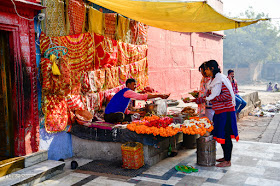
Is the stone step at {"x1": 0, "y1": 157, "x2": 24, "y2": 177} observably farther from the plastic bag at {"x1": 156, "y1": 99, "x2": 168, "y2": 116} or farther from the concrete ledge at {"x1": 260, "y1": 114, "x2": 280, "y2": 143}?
the concrete ledge at {"x1": 260, "y1": 114, "x2": 280, "y2": 143}

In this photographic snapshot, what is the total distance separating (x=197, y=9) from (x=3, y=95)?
12.3ft

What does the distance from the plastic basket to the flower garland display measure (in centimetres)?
28

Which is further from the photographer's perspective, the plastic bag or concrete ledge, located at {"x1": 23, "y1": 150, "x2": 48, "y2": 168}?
the plastic bag

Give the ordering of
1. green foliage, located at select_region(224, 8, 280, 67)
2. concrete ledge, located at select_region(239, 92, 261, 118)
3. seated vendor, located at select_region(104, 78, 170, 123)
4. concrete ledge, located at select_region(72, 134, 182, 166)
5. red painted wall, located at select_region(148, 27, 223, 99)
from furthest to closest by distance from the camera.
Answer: green foliage, located at select_region(224, 8, 280, 67)
concrete ledge, located at select_region(239, 92, 261, 118)
red painted wall, located at select_region(148, 27, 223, 99)
seated vendor, located at select_region(104, 78, 170, 123)
concrete ledge, located at select_region(72, 134, 182, 166)

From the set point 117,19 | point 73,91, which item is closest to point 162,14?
point 117,19

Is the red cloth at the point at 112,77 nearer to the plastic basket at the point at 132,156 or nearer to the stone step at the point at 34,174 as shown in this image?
the plastic basket at the point at 132,156

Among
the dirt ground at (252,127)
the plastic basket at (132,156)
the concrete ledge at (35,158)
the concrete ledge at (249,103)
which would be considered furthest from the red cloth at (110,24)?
the concrete ledge at (249,103)

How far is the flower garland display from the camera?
190 inches

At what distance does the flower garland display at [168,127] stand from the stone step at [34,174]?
4.57ft

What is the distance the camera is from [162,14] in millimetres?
5730

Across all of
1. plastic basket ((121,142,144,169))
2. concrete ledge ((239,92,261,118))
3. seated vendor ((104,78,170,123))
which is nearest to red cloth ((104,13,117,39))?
seated vendor ((104,78,170,123))

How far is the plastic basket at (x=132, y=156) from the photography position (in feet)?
16.2

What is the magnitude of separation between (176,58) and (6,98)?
796 centimetres

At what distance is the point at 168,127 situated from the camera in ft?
16.1
